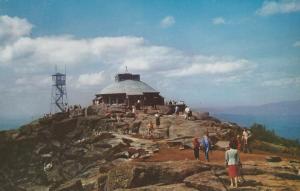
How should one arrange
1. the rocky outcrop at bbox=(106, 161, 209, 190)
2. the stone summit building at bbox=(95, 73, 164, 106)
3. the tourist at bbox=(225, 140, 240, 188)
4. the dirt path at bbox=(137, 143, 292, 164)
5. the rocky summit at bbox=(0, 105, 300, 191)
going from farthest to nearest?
the stone summit building at bbox=(95, 73, 164, 106) → the dirt path at bbox=(137, 143, 292, 164) → the rocky outcrop at bbox=(106, 161, 209, 190) → the rocky summit at bbox=(0, 105, 300, 191) → the tourist at bbox=(225, 140, 240, 188)

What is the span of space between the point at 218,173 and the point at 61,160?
26087 mm

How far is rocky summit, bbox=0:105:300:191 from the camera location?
2061 cm

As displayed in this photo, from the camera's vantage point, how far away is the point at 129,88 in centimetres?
6378

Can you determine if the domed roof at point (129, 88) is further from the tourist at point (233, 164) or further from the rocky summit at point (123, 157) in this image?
the tourist at point (233, 164)

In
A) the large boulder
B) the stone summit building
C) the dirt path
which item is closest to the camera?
the large boulder

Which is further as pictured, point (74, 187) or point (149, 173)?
point (74, 187)

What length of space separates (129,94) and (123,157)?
28.4 m

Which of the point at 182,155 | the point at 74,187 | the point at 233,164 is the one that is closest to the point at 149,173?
the point at 233,164

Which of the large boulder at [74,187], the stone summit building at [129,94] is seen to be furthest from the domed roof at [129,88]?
the large boulder at [74,187]

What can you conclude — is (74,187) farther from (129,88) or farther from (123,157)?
(129,88)

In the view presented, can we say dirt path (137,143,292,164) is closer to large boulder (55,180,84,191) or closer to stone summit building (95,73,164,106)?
large boulder (55,180,84,191)

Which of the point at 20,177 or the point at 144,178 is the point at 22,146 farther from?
the point at 144,178

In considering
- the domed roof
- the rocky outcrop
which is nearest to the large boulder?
the rocky outcrop

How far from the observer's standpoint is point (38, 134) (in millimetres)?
50688
